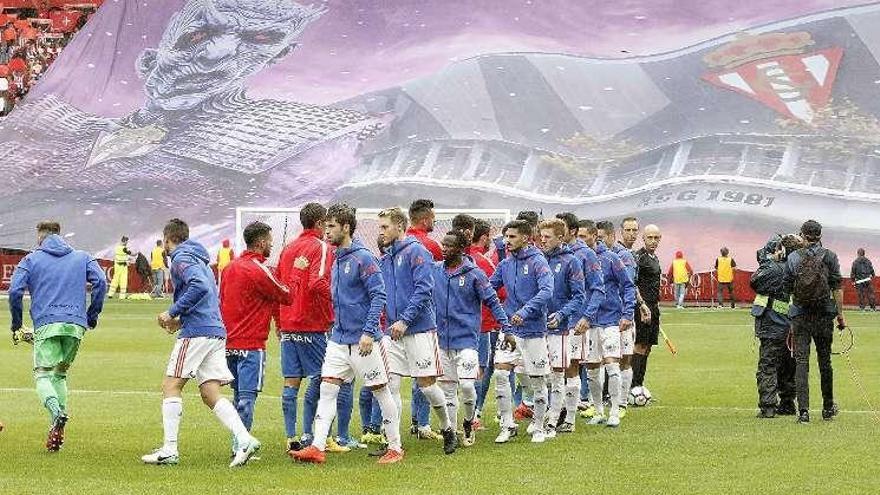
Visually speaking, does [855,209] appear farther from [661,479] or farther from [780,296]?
[661,479]

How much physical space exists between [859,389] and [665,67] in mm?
36868

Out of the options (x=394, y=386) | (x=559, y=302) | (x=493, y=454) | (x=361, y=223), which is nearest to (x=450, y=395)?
(x=394, y=386)

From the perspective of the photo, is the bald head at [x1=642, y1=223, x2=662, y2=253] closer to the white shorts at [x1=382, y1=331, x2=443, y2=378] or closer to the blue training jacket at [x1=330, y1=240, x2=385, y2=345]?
the white shorts at [x1=382, y1=331, x2=443, y2=378]

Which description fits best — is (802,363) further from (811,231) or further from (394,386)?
(394,386)

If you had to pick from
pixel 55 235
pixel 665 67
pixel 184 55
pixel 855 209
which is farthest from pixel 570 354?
→ pixel 184 55

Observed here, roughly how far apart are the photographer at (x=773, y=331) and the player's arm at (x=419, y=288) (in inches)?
199

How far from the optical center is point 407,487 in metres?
12.0

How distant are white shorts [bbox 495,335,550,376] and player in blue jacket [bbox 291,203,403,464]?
6.29 ft

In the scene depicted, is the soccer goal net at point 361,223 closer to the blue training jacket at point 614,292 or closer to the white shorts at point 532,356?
the blue training jacket at point 614,292

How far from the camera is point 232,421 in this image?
1290 cm

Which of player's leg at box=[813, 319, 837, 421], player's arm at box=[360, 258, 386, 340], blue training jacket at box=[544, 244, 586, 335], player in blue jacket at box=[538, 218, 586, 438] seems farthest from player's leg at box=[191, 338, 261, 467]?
player's leg at box=[813, 319, 837, 421]

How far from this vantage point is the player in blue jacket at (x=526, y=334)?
15.0 meters

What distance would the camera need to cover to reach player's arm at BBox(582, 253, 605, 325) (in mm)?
15711

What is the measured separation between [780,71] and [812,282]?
129ft
